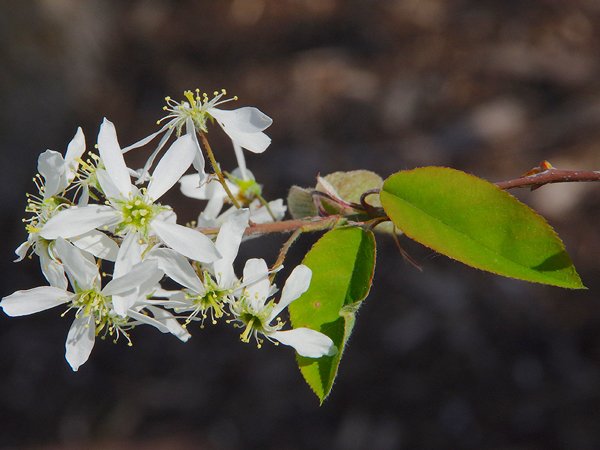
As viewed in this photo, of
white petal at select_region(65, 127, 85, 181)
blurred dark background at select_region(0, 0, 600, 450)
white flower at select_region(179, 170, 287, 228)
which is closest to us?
white petal at select_region(65, 127, 85, 181)

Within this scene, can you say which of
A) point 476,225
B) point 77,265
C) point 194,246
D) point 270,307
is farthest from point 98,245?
point 476,225

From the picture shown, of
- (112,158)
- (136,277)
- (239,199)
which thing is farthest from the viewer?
(239,199)

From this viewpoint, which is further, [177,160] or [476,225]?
[177,160]

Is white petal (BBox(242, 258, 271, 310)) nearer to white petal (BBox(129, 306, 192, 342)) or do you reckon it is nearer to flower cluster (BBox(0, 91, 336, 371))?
flower cluster (BBox(0, 91, 336, 371))

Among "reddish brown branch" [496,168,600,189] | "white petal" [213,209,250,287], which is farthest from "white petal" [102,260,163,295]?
"reddish brown branch" [496,168,600,189]

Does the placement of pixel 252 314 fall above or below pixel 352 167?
above

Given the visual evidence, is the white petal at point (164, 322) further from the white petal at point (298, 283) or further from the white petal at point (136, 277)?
the white petal at point (298, 283)

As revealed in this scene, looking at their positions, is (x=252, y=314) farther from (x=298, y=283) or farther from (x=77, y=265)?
(x=77, y=265)

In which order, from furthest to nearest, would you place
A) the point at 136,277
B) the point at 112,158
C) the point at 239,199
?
1. the point at 239,199
2. the point at 112,158
3. the point at 136,277
